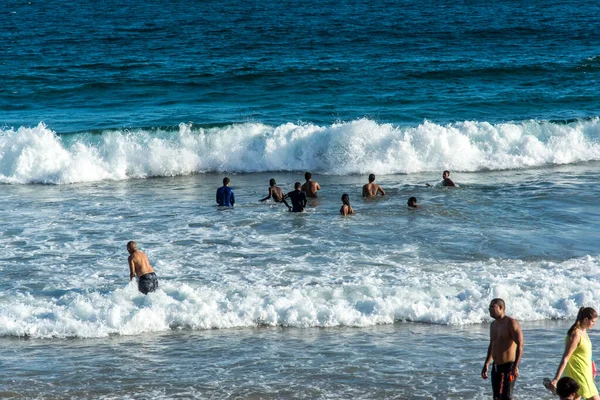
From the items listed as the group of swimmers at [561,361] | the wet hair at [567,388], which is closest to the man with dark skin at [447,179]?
the group of swimmers at [561,361]

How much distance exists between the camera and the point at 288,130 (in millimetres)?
26109

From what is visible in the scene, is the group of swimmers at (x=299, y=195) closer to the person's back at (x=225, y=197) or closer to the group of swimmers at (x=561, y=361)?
the person's back at (x=225, y=197)

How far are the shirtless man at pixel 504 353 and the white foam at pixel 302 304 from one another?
353 centimetres

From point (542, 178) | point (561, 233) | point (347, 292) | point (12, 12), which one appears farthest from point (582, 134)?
point (12, 12)

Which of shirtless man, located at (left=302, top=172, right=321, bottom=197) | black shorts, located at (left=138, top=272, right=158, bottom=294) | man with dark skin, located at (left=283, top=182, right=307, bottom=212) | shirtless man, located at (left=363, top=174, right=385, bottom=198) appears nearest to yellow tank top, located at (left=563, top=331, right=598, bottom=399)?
black shorts, located at (left=138, top=272, right=158, bottom=294)

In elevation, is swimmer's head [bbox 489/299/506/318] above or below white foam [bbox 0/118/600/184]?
below

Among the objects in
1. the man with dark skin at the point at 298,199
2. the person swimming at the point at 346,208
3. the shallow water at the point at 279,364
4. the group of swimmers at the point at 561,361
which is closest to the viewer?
the group of swimmers at the point at 561,361

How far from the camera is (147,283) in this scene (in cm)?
1322

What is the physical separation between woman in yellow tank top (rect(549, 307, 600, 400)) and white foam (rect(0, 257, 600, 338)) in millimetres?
4081

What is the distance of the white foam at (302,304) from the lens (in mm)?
12289

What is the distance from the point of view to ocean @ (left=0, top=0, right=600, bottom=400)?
11.0 meters

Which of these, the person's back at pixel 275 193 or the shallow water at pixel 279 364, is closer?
the shallow water at pixel 279 364

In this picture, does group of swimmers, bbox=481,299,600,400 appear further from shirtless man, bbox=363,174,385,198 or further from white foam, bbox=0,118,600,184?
white foam, bbox=0,118,600,184

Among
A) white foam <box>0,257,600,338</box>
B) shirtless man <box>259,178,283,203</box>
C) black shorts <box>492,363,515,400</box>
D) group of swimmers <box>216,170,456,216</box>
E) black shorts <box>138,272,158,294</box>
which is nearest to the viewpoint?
black shorts <box>492,363,515,400</box>
